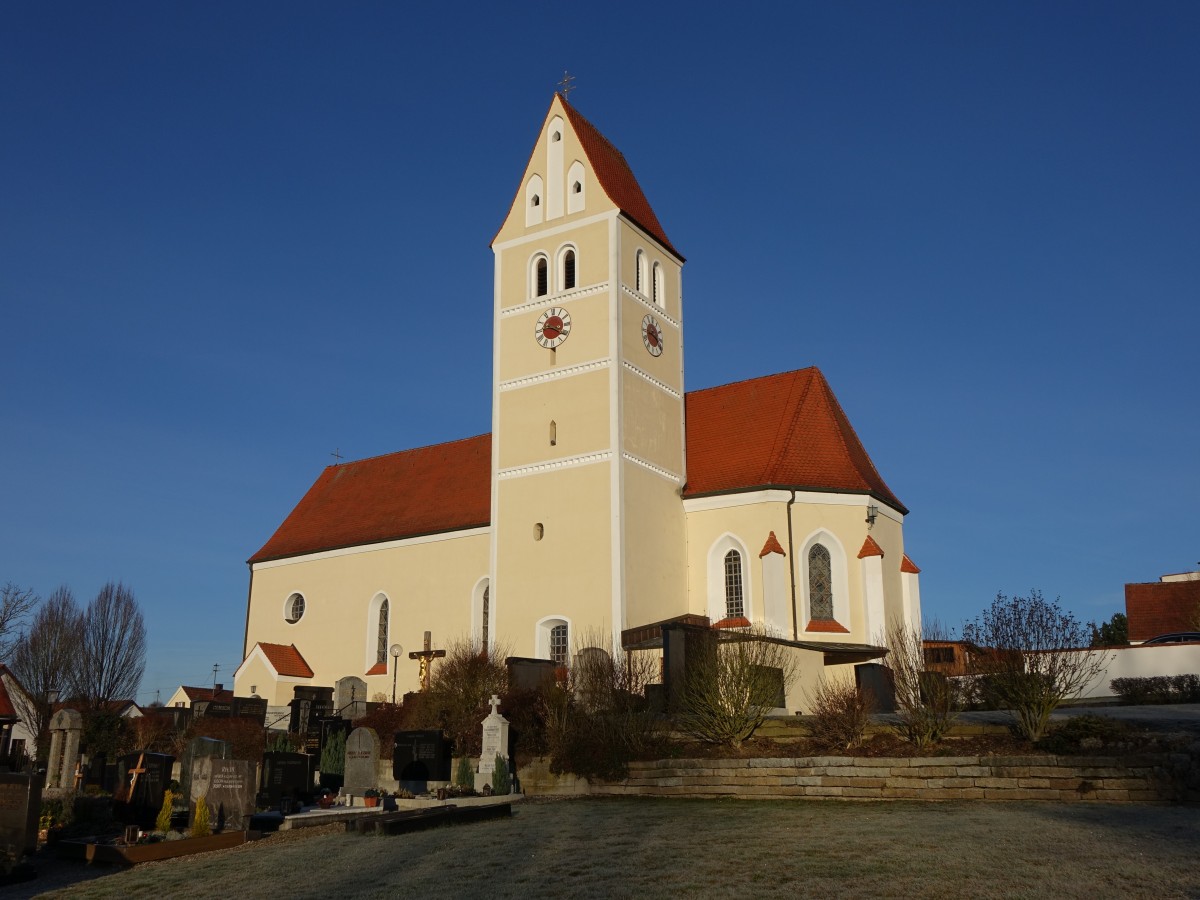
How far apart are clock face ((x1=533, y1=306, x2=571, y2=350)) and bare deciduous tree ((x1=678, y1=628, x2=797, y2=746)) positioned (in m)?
12.9

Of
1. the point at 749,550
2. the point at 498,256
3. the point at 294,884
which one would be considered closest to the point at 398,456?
the point at 498,256

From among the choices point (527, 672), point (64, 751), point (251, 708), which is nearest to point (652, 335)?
point (527, 672)

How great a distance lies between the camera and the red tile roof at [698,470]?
96.6 feet

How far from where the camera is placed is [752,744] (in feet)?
58.9

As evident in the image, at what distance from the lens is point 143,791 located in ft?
54.3

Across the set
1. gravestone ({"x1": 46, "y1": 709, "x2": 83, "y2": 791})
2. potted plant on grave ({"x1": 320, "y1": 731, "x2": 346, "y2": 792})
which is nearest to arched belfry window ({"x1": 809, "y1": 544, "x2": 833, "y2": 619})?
potted plant on grave ({"x1": 320, "y1": 731, "x2": 346, "y2": 792})

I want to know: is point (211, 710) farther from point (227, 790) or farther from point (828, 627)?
point (828, 627)

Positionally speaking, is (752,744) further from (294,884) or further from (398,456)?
(398,456)

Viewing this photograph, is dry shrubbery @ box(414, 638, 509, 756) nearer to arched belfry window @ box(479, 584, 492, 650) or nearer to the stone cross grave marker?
the stone cross grave marker

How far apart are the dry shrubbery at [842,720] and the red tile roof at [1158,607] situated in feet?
77.2

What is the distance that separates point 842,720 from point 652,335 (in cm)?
1635

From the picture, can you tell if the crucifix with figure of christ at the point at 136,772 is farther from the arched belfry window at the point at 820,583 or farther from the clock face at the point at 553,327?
the arched belfry window at the point at 820,583

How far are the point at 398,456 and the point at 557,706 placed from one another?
21.0m

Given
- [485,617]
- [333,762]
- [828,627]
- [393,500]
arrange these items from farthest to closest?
[393,500] < [485,617] < [828,627] < [333,762]
